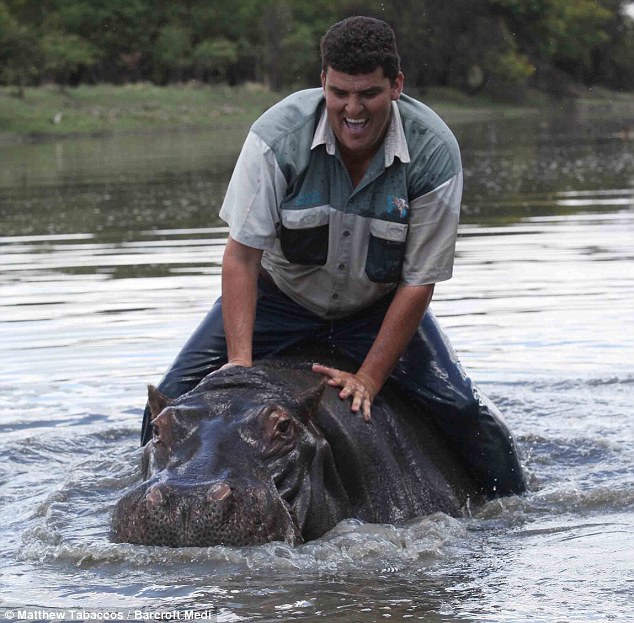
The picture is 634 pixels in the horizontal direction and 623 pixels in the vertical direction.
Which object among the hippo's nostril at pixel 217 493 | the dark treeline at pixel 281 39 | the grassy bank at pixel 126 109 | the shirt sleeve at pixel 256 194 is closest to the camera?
the hippo's nostril at pixel 217 493

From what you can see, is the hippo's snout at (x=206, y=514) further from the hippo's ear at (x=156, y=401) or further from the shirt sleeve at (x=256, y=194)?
the shirt sleeve at (x=256, y=194)

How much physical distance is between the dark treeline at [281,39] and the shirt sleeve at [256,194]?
144ft

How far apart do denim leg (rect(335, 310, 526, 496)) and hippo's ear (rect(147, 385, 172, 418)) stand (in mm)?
926

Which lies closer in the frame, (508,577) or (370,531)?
(508,577)

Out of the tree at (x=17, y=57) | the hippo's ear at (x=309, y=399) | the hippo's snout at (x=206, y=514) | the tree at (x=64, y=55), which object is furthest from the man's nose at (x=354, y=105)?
the tree at (x=64, y=55)

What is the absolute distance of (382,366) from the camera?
18.8ft

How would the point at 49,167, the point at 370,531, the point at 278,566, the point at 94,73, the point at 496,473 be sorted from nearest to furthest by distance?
the point at 278,566, the point at 370,531, the point at 496,473, the point at 49,167, the point at 94,73

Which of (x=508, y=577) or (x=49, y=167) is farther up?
(x=508, y=577)

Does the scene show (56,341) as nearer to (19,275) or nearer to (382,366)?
(19,275)

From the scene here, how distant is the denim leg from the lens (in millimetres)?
6027

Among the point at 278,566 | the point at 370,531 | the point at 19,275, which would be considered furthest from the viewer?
the point at 19,275

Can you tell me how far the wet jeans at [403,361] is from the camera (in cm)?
604

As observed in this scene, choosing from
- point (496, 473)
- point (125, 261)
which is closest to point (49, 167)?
point (125, 261)

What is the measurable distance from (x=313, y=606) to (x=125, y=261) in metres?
9.13
